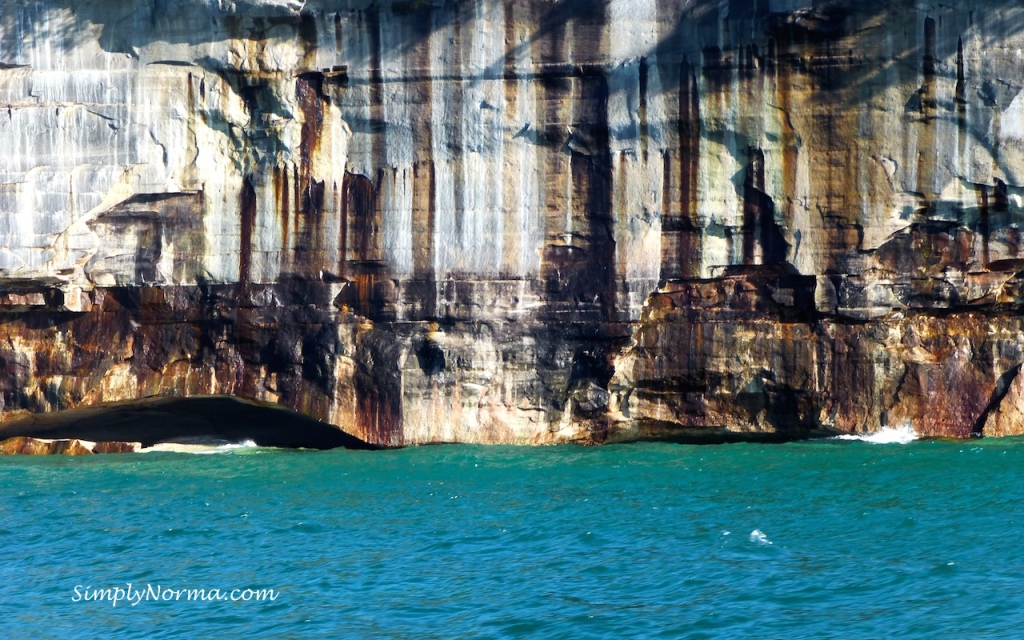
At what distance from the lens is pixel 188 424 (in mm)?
21875

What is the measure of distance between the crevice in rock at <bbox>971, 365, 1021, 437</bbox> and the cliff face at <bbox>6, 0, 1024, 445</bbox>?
0.19ft

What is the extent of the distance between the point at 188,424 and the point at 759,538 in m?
11.8

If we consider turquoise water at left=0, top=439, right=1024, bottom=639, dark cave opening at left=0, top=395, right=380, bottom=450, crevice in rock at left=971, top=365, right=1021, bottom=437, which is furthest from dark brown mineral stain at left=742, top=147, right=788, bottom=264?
dark cave opening at left=0, top=395, right=380, bottom=450

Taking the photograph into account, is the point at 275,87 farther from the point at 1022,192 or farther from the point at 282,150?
the point at 1022,192

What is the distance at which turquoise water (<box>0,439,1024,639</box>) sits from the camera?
11.3 m

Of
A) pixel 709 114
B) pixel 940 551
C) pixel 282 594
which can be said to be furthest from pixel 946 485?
pixel 282 594

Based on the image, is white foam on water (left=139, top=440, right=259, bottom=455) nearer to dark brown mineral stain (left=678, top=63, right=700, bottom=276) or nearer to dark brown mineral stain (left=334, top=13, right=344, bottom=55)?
dark brown mineral stain (left=334, top=13, right=344, bottom=55)

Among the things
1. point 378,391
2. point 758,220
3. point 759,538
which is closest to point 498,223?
point 378,391

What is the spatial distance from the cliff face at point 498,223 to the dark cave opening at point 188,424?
468 mm

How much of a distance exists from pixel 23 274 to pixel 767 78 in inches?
480

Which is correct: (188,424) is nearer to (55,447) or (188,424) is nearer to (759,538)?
(55,447)

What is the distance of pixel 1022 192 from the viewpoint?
19.1 meters

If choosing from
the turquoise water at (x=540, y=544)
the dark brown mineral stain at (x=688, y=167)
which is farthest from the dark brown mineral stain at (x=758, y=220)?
the turquoise water at (x=540, y=544)

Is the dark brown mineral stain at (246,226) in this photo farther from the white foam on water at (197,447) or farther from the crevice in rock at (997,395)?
the crevice in rock at (997,395)
